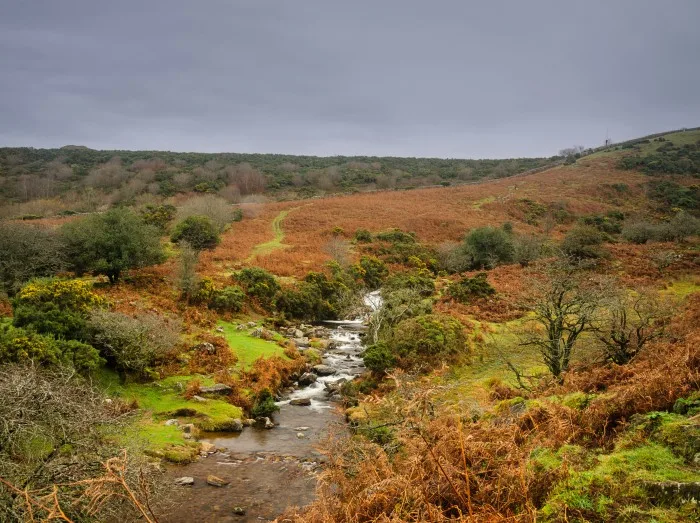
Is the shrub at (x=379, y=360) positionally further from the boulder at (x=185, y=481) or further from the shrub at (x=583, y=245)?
the shrub at (x=583, y=245)

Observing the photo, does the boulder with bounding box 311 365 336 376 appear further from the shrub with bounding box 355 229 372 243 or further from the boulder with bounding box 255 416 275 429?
the shrub with bounding box 355 229 372 243

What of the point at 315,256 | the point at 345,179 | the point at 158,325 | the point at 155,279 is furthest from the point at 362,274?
the point at 345,179

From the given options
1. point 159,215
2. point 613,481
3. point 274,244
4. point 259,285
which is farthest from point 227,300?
point 159,215

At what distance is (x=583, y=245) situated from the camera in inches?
1341

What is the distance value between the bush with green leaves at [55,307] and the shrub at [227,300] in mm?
7226

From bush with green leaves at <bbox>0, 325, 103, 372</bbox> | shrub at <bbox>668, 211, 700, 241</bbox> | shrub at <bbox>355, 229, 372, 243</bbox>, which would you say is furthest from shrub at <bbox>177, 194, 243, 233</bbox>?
shrub at <bbox>668, 211, 700, 241</bbox>

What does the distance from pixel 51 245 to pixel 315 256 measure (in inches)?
776

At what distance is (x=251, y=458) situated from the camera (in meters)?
12.4

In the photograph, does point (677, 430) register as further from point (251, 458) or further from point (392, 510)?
point (251, 458)

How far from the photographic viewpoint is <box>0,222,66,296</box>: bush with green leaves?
21.2 metres

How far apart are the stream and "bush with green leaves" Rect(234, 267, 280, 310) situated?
10.3m

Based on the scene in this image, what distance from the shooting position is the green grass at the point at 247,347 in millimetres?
18953

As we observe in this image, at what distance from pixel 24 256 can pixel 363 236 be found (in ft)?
98.0

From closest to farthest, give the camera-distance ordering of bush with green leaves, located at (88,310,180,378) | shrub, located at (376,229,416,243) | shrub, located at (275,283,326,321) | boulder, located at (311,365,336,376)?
bush with green leaves, located at (88,310,180,378), boulder, located at (311,365,336,376), shrub, located at (275,283,326,321), shrub, located at (376,229,416,243)
